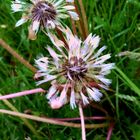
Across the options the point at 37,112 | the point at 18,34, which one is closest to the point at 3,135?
the point at 37,112

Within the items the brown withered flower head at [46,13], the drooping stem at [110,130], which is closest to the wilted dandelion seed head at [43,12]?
the brown withered flower head at [46,13]

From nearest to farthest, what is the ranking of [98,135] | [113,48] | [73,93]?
1. [73,93]
2. [98,135]
3. [113,48]

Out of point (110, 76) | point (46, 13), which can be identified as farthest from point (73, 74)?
point (110, 76)

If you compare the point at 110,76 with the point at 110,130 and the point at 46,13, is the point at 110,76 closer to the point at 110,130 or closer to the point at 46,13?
the point at 110,130

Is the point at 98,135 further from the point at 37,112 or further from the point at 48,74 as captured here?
the point at 48,74

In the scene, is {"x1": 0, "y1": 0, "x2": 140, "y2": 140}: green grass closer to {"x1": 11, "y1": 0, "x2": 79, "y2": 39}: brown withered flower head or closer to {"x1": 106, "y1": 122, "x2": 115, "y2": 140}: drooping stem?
{"x1": 106, "y1": 122, "x2": 115, "y2": 140}: drooping stem

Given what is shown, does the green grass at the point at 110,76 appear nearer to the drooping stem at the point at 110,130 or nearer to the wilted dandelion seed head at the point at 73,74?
the drooping stem at the point at 110,130

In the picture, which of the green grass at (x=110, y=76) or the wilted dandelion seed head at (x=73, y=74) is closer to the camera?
the wilted dandelion seed head at (x=73, y=74)

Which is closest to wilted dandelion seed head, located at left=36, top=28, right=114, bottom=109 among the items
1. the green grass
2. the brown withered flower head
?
the brown withered flower head
